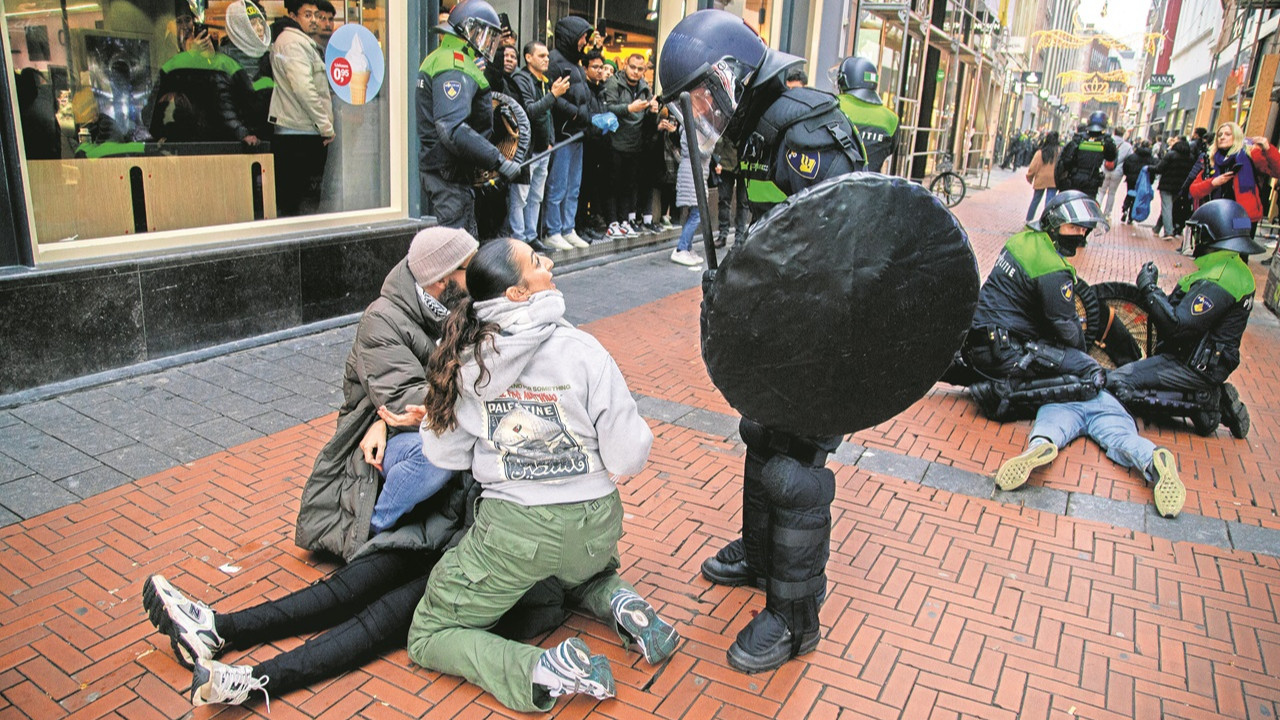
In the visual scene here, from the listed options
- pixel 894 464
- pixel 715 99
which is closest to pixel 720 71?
pixel 715 99

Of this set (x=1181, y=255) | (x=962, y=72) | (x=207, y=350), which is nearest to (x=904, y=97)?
(x=1181, y=255)

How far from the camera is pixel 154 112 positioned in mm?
5820

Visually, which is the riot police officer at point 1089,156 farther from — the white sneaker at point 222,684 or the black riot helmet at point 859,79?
the white sneaker at point 222,684

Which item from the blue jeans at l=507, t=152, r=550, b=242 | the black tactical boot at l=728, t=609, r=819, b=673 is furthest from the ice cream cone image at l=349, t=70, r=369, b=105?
the black tactical boot at l=728, t=609, r=819, b=673

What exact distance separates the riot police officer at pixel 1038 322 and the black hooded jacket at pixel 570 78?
4.75m

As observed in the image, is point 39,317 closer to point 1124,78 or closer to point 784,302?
point 784,302

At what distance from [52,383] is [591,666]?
397 cm

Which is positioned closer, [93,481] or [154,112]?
[93,481]

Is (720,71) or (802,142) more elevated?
(720,71)

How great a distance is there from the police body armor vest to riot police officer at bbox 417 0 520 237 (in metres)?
Answer: 3.30

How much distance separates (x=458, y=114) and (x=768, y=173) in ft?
11.2

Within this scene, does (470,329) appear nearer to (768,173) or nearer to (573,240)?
(768,173)

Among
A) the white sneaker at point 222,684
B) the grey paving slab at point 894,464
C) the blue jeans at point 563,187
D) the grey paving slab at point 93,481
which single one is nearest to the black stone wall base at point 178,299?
the grey paving slab at point 93,481

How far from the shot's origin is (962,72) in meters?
29.8
